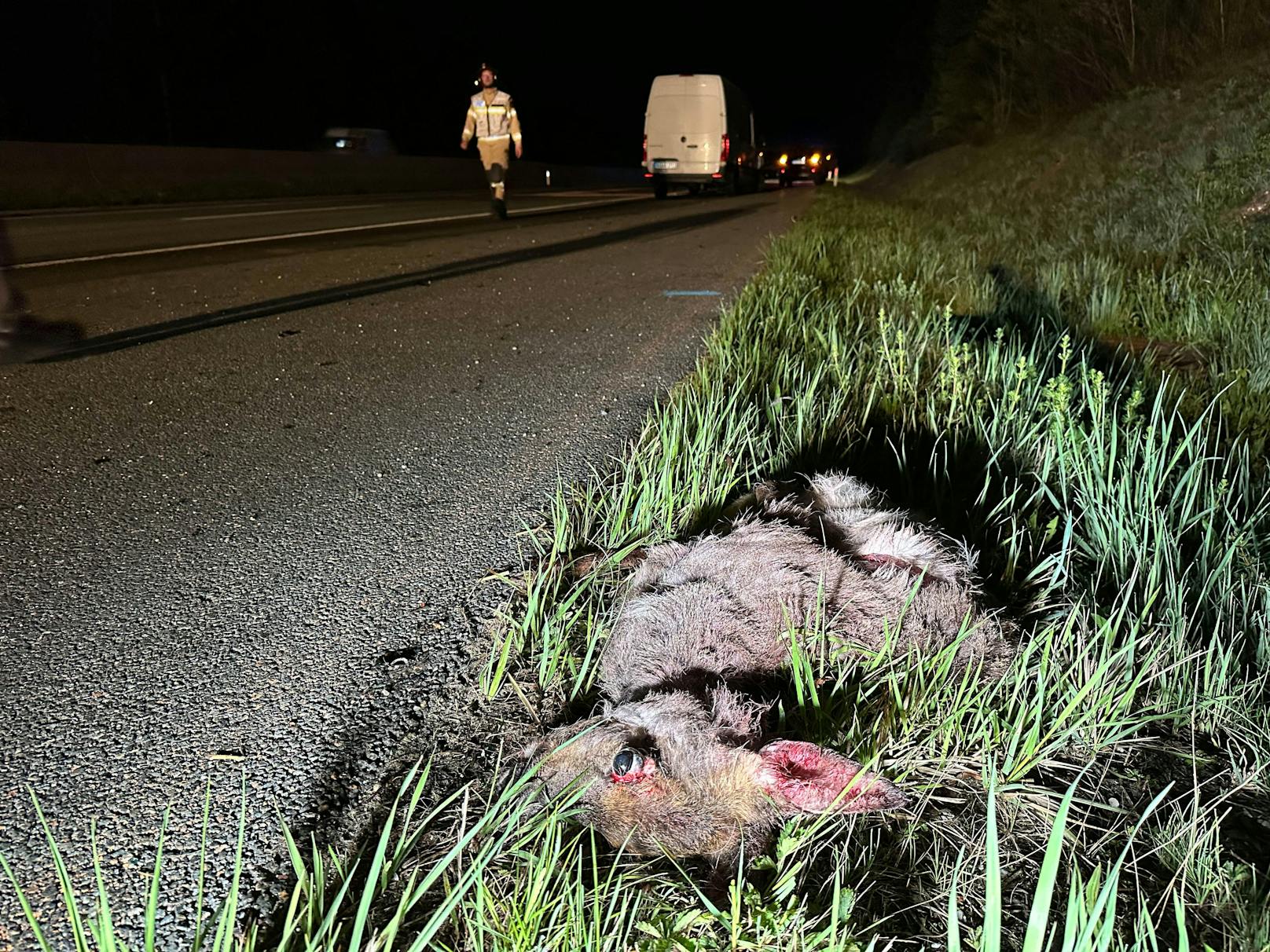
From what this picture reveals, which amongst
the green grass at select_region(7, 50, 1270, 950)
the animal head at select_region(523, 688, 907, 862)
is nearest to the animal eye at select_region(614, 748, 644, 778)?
the animal head at select_region(523, 688, 907, 862)

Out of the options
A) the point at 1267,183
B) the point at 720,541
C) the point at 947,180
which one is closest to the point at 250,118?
the point at 947,180

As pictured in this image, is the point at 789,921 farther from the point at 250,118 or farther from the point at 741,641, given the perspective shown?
the point at 250,118

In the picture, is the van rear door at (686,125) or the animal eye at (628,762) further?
the van rear door at (686,125)

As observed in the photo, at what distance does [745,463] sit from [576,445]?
2.78ft

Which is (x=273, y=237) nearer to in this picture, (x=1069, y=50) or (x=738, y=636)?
(x=738, y=636)

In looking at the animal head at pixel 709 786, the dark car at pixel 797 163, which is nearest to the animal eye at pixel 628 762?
the animal head at pixel 709 786

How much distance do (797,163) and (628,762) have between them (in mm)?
36773

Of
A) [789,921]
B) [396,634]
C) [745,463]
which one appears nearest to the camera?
[789,921]

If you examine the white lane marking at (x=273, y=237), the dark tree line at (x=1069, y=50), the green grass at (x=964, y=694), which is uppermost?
the dark tree line at (x=1069, y=50)

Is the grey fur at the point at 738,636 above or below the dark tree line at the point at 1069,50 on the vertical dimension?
below

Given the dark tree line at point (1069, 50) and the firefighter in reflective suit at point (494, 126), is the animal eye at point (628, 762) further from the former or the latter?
the dark tree line at point (1069, 50)

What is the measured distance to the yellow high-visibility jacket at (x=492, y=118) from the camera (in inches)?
485

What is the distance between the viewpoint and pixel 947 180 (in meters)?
17.5

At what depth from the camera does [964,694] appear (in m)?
1.60
